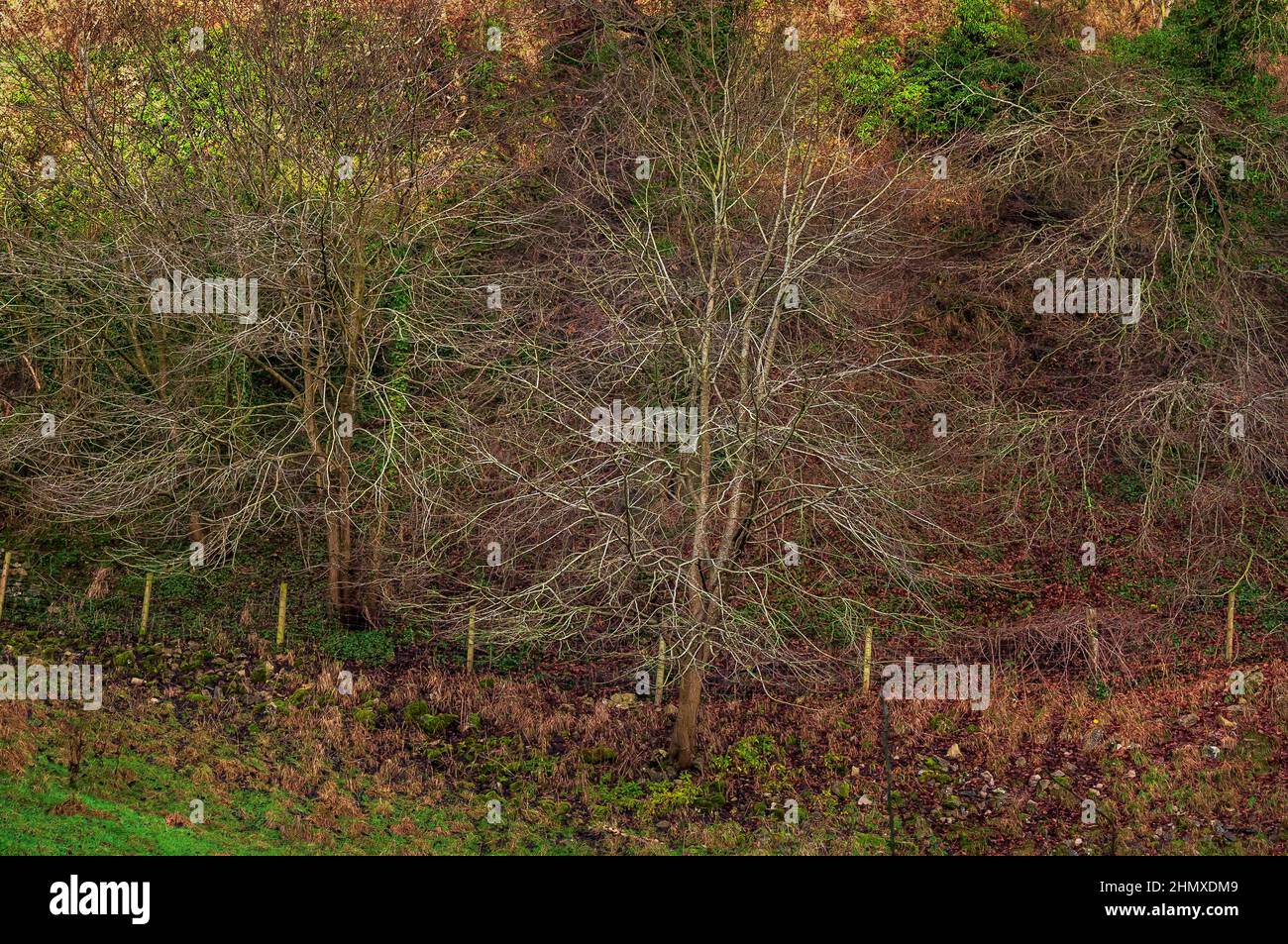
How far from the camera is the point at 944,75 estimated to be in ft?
76.1

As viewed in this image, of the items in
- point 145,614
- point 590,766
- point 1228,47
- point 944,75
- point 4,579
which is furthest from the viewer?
point 944,75

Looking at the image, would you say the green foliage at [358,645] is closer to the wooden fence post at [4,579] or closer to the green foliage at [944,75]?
the wooden fence post at [4,579]

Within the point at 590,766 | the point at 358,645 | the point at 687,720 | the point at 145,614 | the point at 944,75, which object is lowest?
the point at 590,766

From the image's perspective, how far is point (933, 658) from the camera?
16.3 meters

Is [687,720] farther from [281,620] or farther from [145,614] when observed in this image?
[145,614]

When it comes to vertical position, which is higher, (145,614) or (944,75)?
(944,75)

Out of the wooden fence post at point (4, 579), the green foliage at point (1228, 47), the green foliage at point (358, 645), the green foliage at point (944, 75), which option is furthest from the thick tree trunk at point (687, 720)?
the green foliage at point (944, 75)

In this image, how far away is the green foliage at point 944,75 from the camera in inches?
887

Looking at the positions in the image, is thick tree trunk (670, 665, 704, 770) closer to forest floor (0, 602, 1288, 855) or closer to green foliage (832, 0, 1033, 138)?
forest floor (0, 602, 1288, 855)

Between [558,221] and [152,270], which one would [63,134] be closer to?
[152,270]

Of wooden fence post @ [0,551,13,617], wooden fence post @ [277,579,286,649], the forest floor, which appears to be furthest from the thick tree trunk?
wooden fence post @ [0,551,13,617]

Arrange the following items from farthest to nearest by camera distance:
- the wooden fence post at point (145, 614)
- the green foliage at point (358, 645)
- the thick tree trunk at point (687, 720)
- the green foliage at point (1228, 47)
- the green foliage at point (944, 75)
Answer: the green foliage at point (944, 75)
the green foliage at point (1228, 47)
the wooden fence post at point (145, 614)
the green foliage at point (358, 645)
the thick tree trunk at point (687, 720)

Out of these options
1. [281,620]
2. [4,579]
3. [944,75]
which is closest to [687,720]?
[281,620]

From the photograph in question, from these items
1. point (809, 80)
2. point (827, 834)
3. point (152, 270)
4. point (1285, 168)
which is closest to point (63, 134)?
point (152, 270)
